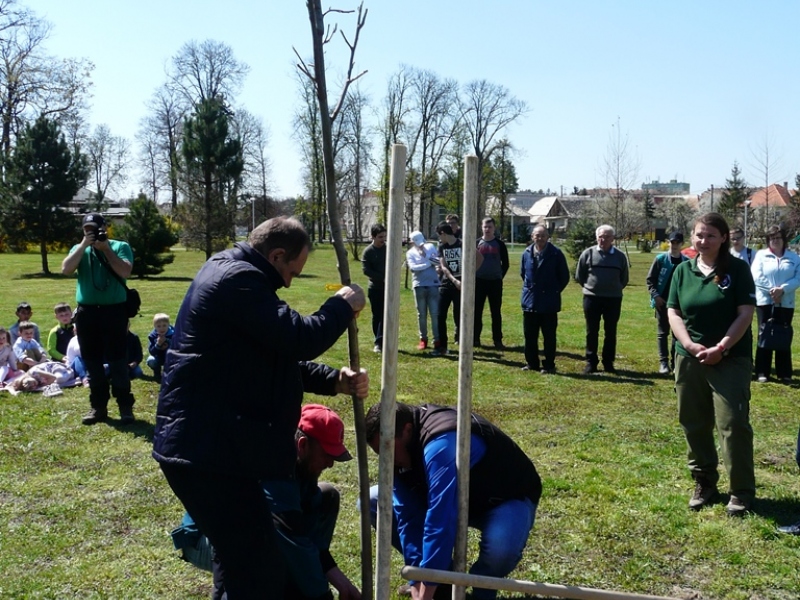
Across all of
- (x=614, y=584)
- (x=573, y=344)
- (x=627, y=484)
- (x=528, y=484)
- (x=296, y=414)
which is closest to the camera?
(x=296, y=414)

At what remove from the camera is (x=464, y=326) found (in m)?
3.07

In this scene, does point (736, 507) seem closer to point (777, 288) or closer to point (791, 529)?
point (791, 529)

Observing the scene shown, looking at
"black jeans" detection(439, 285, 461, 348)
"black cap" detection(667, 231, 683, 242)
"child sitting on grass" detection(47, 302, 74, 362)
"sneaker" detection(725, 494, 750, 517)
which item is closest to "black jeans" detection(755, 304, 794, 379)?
"black cap" detection(667, 231, 683, 242)

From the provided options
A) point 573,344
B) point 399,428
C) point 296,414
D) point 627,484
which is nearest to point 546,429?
point 627,484

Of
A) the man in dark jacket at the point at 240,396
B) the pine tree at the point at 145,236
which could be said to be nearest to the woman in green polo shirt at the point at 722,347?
the man in dark jacket at the point at 240,396

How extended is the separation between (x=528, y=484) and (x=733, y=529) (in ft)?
5.92

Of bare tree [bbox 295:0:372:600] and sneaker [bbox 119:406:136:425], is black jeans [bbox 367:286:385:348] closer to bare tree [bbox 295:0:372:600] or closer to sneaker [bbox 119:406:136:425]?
sneaker [bbox 119:406:136:425]

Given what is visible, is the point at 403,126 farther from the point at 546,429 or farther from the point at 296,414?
the point at 296,414

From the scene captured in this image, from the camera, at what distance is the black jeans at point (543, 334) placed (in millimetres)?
9906

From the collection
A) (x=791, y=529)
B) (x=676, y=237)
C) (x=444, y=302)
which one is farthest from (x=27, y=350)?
(x=791, y=529)

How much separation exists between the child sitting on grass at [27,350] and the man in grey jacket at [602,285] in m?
6.78

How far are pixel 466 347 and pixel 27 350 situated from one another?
26.7ft

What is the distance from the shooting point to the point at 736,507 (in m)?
4.93

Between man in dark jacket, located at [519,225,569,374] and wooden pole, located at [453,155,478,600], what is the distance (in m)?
6.88
